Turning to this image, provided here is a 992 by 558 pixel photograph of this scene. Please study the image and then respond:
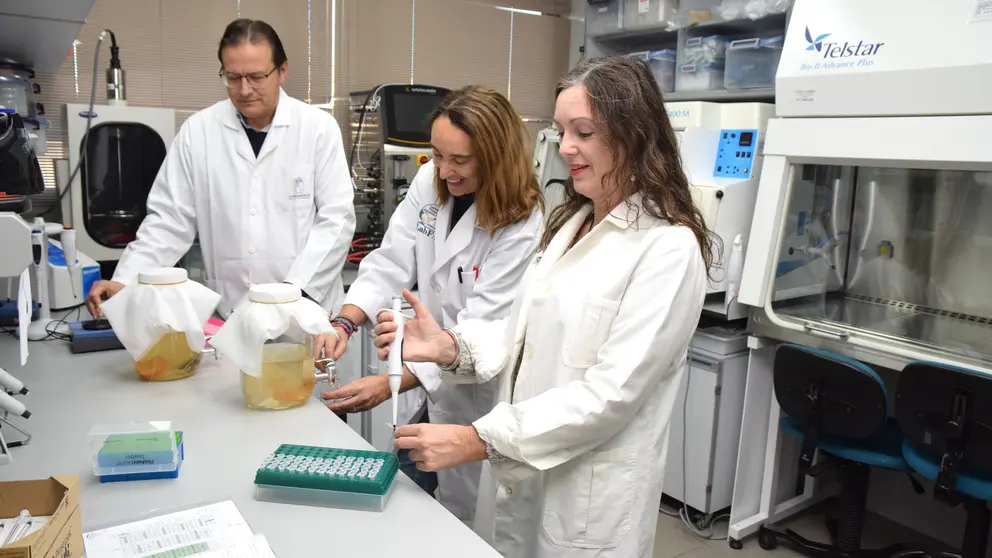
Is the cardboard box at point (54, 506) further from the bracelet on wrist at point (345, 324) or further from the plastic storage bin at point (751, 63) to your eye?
the plastic storage bin at point (751, 63)

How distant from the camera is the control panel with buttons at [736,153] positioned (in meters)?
2.58

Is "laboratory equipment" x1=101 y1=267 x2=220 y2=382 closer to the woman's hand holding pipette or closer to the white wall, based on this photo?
the woman's hand holding pipette

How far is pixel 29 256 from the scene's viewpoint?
1.12 metres

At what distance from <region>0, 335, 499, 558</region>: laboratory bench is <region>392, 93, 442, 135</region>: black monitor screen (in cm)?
169

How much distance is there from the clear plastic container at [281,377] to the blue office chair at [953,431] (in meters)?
1.58

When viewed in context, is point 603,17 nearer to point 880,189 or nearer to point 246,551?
point 880,189

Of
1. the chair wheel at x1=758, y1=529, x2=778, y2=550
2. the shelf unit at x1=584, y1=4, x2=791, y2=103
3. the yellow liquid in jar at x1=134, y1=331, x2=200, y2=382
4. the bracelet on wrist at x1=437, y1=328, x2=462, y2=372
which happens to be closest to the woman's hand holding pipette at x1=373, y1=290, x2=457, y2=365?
the bracelet on wrist at x1=437, y1=328, x2=462, y2=372

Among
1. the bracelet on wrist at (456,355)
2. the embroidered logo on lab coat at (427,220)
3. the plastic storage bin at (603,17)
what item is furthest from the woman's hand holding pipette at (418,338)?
the plastic storage bin at (603,17)

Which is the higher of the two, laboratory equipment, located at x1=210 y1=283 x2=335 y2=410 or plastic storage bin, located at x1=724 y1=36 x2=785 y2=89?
plastic storage bin, located at x1=724 y1=36 x2=785 y2=89

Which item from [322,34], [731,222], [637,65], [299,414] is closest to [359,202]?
[322,34]

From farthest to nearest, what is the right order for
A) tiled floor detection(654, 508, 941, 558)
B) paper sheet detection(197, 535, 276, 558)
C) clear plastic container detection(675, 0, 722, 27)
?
clear plastic container detection(675, 0, 722, 27)
tiled floor detection(654, 508, 941, 558)
paper sheet detection(197, 535, 276, 558)

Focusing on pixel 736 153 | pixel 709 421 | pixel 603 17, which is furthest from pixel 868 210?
pixel 603 17

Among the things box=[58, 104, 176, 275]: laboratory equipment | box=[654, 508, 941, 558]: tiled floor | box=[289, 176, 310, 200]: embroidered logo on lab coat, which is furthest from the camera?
box=[58, 104, 176, 275]: laboratory equipment

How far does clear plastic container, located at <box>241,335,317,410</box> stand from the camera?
4.54 feet
